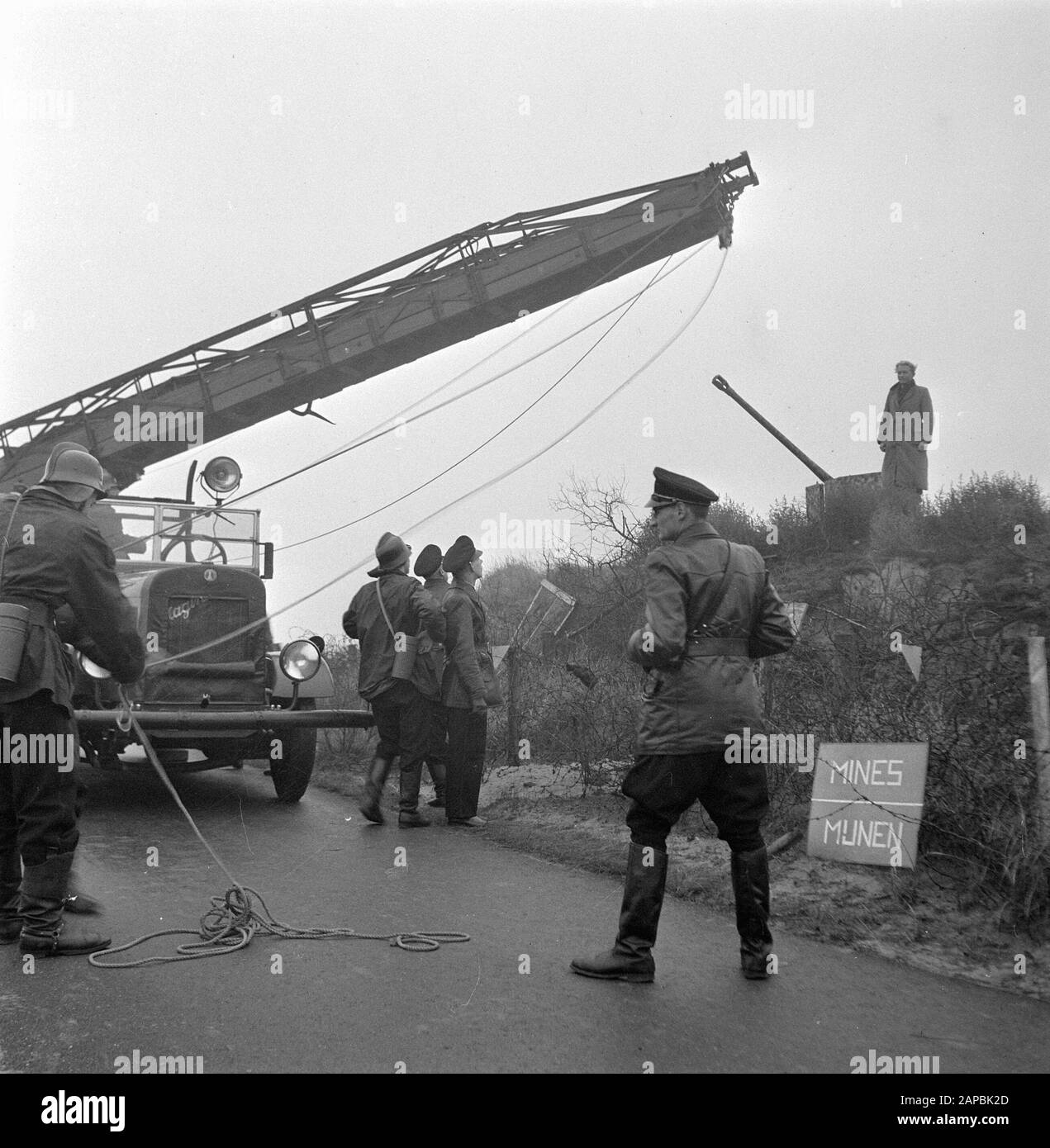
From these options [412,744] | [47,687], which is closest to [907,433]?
[412,744]

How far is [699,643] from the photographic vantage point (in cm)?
404

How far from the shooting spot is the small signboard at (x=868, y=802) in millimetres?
4895

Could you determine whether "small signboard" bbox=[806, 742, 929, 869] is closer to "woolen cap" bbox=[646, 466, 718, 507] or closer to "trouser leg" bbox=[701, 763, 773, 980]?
"trouser leg" bbox=[701, 763, 773, 980]

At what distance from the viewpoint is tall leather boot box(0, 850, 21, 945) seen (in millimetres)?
4371

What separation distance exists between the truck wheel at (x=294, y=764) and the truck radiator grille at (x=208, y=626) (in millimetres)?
728

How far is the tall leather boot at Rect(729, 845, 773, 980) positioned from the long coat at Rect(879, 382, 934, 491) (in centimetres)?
826

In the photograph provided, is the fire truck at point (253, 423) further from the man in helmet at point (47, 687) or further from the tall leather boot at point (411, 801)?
the man in helmet at point (47, 687)

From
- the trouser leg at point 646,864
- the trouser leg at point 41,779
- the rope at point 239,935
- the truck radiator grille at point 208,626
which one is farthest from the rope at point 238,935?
the truck radiator grille at point 208,626

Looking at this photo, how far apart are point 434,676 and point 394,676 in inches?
11.8

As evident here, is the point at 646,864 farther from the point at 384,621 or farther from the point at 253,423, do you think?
the point at 253,423

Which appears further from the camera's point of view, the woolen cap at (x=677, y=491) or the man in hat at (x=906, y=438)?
the man in hat at (x=906, y=438)
